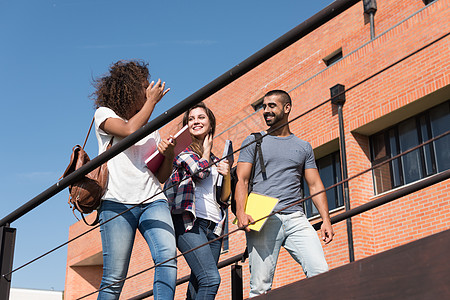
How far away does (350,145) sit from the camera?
10828 millimetres

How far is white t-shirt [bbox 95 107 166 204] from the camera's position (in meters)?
3.01

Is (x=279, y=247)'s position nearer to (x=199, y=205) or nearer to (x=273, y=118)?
(x=199, y=205)

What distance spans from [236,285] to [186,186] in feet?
2.13

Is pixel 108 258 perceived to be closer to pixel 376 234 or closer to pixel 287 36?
pixel 287 36

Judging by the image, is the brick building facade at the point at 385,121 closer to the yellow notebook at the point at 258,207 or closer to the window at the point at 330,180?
the window at the point at 330,180

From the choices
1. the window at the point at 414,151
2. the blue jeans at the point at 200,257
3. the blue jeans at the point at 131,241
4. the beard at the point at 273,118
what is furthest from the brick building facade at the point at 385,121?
the blue jeans at the point at 131,241

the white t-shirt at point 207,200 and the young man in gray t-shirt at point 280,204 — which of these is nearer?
the young man in gray t-shirt at point 280,204

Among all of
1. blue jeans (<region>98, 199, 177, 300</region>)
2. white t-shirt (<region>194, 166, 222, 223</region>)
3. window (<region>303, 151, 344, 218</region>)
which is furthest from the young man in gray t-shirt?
window (<region>303, 151, 344, 218</region>)

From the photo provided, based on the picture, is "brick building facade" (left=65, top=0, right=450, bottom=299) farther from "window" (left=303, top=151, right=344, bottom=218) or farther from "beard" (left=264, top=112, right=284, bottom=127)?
"beard" (left=264, top=112, right=284, bottom=127)

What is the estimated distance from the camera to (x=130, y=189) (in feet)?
9.92

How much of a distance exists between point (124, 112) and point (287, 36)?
1.29m

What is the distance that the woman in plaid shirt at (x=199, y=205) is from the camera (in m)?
3.12

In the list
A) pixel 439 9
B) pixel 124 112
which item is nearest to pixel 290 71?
pixel 439 9

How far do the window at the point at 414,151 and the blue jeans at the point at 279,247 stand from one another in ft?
22.9
